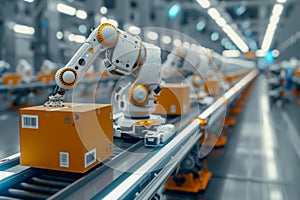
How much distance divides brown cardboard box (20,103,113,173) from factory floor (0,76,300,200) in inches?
69.2

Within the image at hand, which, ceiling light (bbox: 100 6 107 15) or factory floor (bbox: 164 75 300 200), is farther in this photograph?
ceiling light (bbox: 100 6 107 15)

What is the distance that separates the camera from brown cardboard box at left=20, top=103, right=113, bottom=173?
1730 mm

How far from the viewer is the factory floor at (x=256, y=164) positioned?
348 cm

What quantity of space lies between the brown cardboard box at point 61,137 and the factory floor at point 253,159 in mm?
1757

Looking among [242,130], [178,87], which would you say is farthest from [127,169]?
[242,130]

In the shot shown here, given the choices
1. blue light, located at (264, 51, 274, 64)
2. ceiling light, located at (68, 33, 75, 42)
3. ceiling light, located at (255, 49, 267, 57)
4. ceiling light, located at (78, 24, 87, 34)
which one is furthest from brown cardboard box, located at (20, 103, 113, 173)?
ceiling light, located at (255, 49, 267, 57)

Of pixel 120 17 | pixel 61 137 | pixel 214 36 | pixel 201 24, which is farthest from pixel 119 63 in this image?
pixel 214 36

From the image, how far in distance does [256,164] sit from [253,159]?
0.25 m

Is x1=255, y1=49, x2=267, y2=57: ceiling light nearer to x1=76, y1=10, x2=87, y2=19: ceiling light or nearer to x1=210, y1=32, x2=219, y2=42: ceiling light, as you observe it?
Result: x1=210, y1=32, x2=219, y2=42: ceiling light

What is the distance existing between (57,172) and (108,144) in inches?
13.8

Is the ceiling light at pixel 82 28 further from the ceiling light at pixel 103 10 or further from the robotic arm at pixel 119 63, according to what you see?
the robotic arm at pixel 119 63

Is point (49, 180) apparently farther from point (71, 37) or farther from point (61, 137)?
point (71, 37)

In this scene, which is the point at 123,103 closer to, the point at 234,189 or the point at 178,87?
the point at 178,87

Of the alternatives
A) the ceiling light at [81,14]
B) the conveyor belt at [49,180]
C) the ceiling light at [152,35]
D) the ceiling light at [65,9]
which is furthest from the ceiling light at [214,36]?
the conveyor belt at [49,180]
